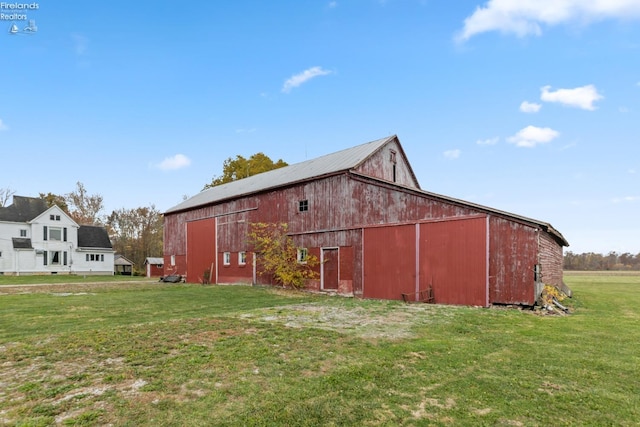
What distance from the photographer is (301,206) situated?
20516 mm

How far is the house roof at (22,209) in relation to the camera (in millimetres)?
38094

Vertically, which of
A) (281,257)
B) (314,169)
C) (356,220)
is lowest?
(281,257)

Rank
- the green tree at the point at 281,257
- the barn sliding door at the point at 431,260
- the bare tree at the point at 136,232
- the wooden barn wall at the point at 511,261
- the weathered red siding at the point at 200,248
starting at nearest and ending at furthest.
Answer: the wooden barn wall at the point at 511,261 → the barn sliding door at the point at 431,260 → the green tree at the point at 281,257 → the weathered red siding at the point at 200,248 → the bare tree at the point at 136,232

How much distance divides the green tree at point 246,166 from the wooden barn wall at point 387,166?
22882mm

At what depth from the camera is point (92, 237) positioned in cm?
4425

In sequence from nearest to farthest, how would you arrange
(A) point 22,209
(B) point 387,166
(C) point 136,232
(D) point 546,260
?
(D) point 546,260
(B) point 387,166
(A) point 22,209
(C) point 136,232

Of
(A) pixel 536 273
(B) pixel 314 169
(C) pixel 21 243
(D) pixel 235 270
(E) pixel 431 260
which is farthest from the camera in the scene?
(C) pixel 21 243

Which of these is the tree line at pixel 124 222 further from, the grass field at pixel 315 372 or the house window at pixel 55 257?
the grass field at pixel 315 372

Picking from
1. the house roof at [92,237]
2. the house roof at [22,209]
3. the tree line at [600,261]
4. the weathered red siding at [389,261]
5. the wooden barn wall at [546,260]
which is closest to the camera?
the wooden barn wall at [546,260]

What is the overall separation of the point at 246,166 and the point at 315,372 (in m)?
42.7

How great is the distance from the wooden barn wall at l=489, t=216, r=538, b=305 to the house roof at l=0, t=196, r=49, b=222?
47130mm

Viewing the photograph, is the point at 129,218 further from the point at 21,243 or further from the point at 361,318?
the point at 361,318

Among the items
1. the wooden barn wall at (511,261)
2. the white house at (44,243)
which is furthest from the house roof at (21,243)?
the wooden barn wall at (511,261)

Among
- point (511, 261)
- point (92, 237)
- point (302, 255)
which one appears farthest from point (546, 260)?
point (92, 237)
